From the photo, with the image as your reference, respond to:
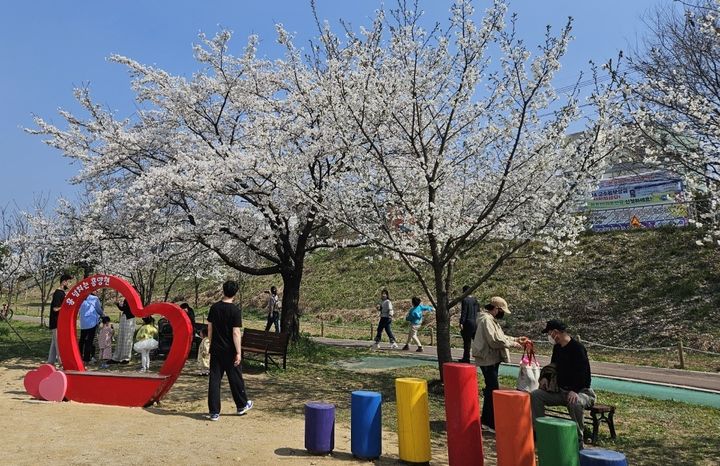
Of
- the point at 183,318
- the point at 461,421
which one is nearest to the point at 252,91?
the point at 183,318

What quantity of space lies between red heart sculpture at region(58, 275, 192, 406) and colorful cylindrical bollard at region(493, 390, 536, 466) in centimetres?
444

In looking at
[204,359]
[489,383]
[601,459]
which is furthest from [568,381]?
[204,359]

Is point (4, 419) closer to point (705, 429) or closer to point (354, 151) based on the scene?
point (354, 151)

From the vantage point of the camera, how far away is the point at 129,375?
7516mm

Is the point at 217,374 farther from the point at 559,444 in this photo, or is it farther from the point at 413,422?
the point at 559,444

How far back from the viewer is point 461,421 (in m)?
4.89

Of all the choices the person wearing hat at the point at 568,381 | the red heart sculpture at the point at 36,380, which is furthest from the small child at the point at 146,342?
the person wearing hat at the point at 568,381

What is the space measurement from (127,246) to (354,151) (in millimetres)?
7016

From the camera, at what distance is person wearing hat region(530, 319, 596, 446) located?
548 centimetres

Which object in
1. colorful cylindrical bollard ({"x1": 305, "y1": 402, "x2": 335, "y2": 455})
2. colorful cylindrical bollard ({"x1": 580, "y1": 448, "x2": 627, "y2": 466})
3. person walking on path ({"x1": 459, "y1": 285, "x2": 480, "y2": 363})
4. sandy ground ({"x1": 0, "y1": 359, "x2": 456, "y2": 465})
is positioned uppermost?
person walking on path ({"x1": 459, "y1": 285, "x2": 480, "y2": 363})

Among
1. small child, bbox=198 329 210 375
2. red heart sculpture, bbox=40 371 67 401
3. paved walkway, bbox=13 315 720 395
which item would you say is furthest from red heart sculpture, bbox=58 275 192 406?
paved walkway, bbox=13 315 720 395

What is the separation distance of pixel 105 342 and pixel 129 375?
4.22 m

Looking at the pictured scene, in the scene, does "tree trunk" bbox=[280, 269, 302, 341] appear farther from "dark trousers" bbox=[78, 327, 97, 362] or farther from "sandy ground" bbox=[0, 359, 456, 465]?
"sandy ground" bbox=[0, 359, 456, 465]

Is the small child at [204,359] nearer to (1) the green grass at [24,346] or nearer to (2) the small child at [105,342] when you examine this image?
(2) the small child at [105,342]
